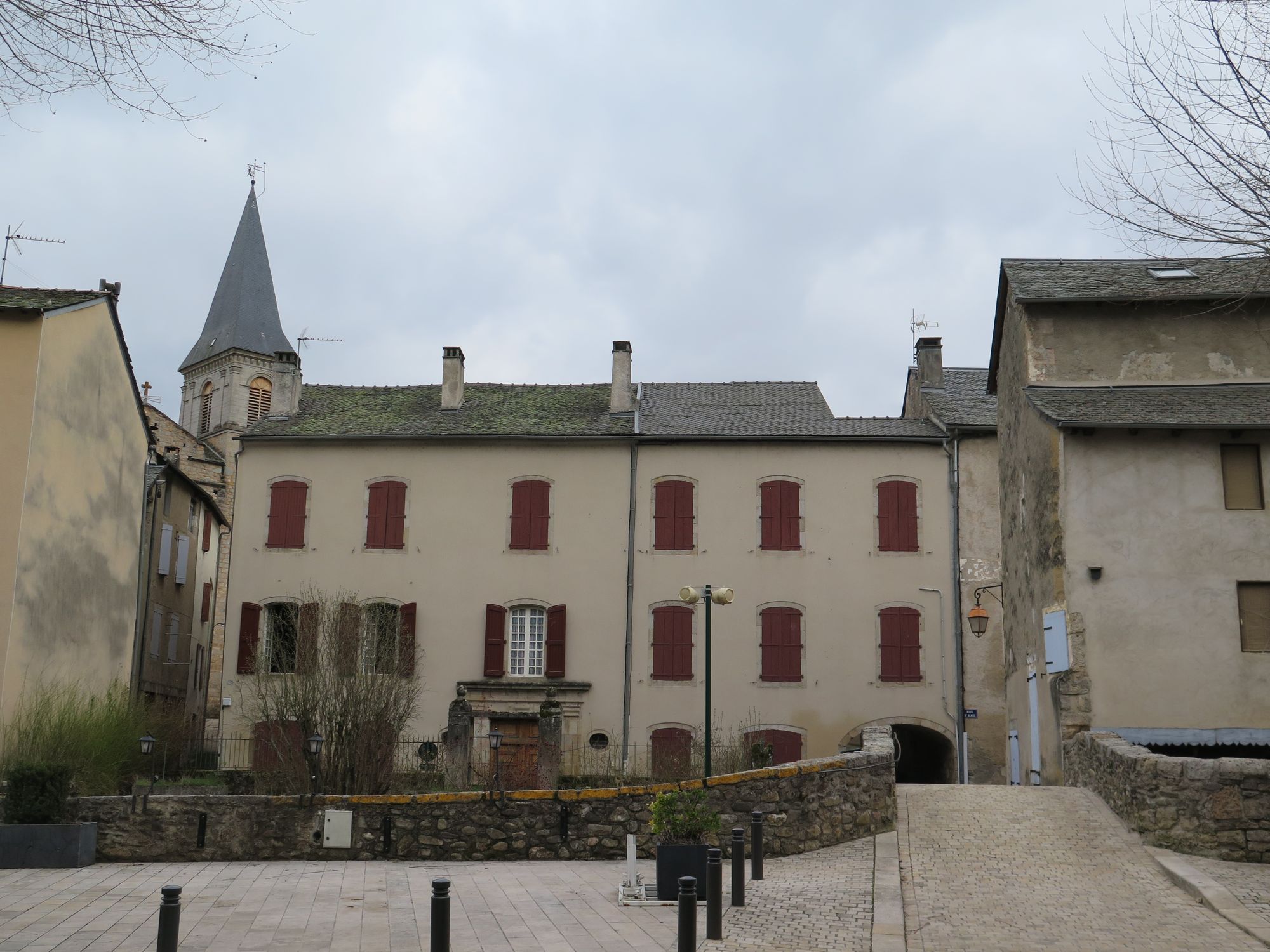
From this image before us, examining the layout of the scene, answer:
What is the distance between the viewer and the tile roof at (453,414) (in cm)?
2589

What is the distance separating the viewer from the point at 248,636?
81.5ft

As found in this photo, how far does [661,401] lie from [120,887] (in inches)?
721

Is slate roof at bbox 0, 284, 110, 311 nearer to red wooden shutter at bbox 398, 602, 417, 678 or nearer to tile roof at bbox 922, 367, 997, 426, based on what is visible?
red wooden shutter at bbox 398, 602, 417, 678

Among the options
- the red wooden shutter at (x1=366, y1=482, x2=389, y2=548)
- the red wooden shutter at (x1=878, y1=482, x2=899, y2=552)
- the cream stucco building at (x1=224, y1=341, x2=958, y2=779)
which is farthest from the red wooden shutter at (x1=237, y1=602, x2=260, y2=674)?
the red wooden shutter at (x1=878, y1=482, x2=899, y2=552)

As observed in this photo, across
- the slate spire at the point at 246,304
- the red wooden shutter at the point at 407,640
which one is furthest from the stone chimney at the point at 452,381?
the slate spire at the point at 246,304

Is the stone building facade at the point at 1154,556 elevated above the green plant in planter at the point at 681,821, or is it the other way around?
the stone building facade at the point at 1154,556

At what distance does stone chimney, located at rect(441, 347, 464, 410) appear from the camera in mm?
27188

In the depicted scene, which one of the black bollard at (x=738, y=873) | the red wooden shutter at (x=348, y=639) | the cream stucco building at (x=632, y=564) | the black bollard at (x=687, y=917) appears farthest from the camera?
the cream stucco building at (x=632, y=564)

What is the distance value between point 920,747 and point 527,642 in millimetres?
8682

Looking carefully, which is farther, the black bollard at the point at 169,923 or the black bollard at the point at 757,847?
the black bollard at the point at 757,847

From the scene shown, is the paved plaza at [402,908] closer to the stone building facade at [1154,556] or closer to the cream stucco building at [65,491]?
the stone building facade at [1154,556]

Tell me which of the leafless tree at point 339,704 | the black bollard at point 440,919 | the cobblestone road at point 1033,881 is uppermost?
the leafless tree at point 339,704

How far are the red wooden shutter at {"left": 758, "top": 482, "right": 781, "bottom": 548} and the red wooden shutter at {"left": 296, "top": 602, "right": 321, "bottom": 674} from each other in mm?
9239

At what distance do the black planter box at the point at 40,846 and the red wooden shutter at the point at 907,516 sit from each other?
55.4ft
